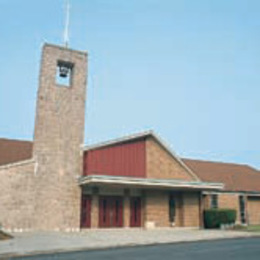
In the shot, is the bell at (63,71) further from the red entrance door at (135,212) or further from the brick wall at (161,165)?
the red entrance door at (135,212)

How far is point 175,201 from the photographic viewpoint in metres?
27.8

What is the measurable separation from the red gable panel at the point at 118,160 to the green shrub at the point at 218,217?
6320 millimetres

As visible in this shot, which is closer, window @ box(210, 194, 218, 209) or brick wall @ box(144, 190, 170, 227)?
brick wall @ box(144, 190, 170, 227)

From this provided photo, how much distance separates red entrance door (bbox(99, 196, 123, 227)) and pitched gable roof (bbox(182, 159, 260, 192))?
30.5 ft

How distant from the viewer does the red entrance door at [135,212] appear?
85.3 ft

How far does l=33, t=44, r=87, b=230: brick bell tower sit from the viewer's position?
23.0 meters

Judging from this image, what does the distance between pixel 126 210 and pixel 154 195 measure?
7.87ft

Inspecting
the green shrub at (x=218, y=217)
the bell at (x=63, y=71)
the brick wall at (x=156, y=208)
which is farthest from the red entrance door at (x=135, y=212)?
the bell at (x=63, y=71)

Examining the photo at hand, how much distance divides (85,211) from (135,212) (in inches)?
148

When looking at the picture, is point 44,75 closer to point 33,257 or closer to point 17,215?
point 17,215

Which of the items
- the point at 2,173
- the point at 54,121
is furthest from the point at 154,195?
the point at 2,173

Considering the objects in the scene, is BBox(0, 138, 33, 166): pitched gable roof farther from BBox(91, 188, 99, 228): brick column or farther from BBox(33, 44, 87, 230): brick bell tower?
BBox(91, 188, 99, 228): brick column

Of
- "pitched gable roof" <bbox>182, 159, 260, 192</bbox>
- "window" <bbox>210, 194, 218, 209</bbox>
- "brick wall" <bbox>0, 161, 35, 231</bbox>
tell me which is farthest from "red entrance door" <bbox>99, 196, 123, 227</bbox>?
"pitched gable roof" <bbox>182, 159, 260, 192</bbox>

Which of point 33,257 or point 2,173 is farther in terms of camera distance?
point 2,173
